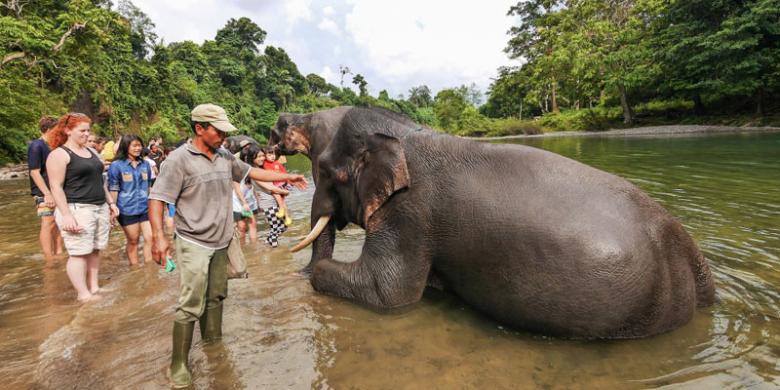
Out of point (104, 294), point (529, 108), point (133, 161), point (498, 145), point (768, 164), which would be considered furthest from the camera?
point (529, 108)

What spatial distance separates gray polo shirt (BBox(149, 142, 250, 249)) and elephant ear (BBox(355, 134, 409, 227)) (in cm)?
119

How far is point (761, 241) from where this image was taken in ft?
17.4

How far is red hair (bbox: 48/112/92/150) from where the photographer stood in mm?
4148

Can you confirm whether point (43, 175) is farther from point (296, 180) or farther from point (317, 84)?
point (317, 84)

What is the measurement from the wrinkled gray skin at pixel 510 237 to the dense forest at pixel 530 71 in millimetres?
11569

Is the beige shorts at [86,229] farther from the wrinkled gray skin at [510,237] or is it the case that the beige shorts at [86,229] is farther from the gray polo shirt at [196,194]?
the wrinkled gray skin at [510,237]

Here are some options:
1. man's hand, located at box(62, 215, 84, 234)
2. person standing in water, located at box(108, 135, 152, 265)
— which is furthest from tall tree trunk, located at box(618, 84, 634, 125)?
man's hand, located at box(62, 215, 84, 234)

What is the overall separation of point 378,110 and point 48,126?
14.0 ft

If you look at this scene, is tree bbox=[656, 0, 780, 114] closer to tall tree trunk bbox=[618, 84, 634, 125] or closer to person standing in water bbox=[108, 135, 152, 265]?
tall tree trunk bbox=[618, 84, 634, 125]

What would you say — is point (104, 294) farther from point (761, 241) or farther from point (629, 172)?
point (629, 172)

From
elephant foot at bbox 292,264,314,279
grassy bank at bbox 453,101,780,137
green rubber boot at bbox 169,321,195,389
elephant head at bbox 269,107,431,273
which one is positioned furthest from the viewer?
grassy bank at bbox 453,101,780,137

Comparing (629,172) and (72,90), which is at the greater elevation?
(72,90)

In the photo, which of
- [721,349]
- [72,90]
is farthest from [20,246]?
[72,90]

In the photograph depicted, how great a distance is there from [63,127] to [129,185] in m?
1.38
